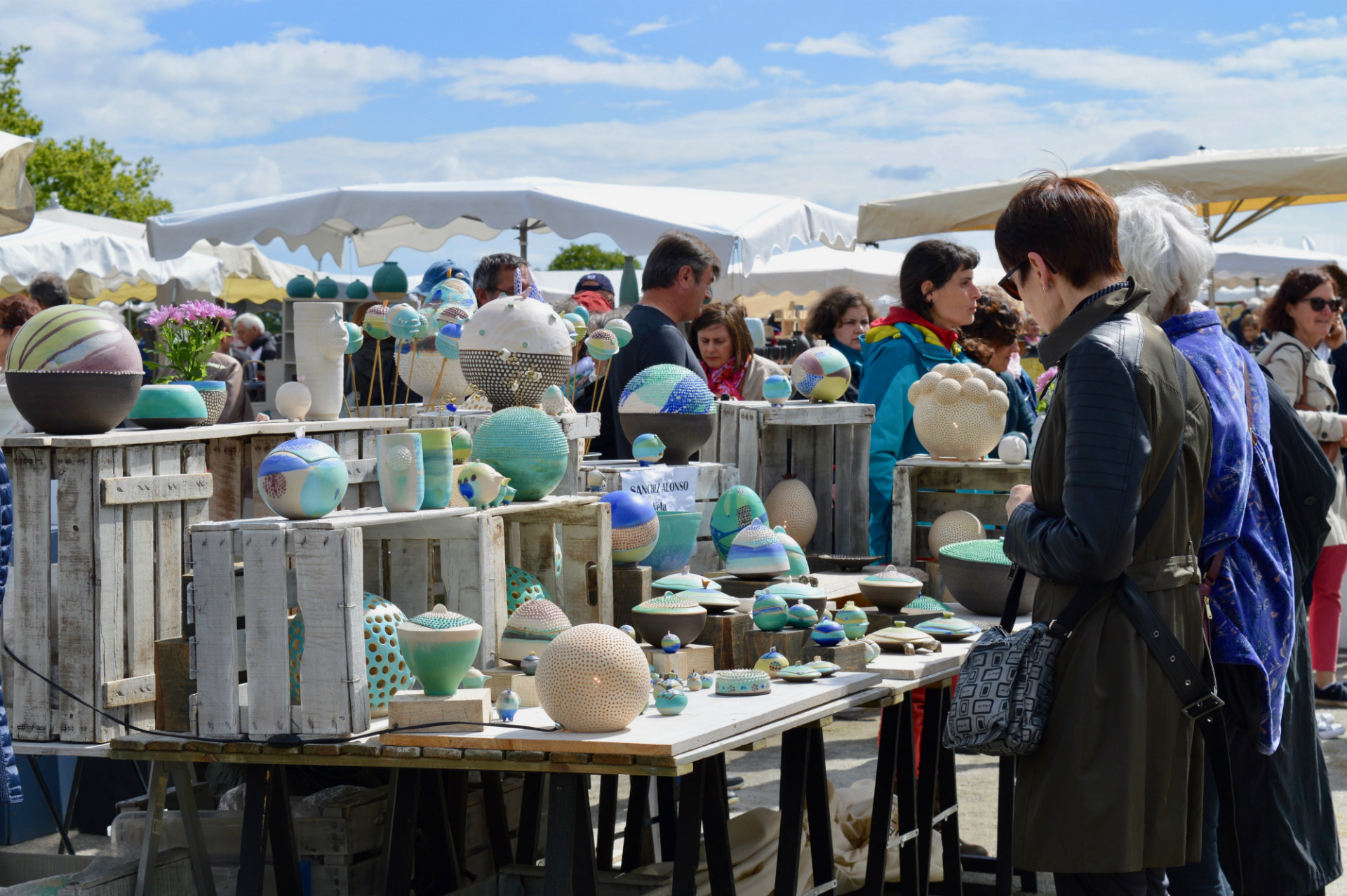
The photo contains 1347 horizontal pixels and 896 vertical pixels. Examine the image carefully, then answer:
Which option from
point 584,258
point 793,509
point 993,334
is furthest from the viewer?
point 584,258

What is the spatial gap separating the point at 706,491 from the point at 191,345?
1.41 metres

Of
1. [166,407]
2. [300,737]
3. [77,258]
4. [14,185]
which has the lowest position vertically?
[300,737]

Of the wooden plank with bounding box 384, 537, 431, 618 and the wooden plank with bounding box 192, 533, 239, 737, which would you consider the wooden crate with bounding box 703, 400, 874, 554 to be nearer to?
the wooden plank with bounding box 384, 537, 431, 618

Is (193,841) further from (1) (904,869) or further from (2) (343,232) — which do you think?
(2) (343,232)

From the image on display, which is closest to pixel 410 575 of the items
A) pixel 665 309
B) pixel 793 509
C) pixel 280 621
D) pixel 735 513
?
pixel 280 621

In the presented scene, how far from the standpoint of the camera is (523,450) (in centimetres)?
291

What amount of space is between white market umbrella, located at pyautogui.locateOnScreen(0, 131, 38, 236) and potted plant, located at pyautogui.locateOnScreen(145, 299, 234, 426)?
81.0 inches

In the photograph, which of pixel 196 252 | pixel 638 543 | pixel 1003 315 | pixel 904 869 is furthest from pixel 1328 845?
pixel 196 252

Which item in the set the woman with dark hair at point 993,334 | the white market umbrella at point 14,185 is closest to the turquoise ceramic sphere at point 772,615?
the woman with dark hair at point 993,334

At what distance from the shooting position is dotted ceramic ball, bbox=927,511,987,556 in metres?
3.69

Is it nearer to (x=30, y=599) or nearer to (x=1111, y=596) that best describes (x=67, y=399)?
(x=30, y=599)

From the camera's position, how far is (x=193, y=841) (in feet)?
8.71

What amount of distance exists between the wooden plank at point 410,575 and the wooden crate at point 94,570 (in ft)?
1.51

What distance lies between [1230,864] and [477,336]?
199 cm
